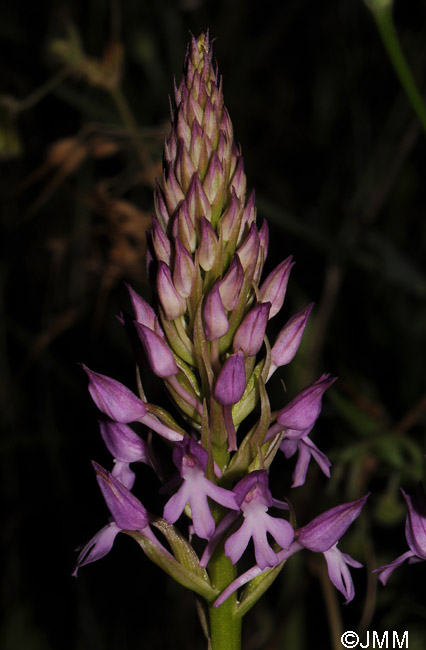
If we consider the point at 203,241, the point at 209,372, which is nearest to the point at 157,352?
the point at 209,372

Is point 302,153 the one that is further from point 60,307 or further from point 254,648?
point 254,648

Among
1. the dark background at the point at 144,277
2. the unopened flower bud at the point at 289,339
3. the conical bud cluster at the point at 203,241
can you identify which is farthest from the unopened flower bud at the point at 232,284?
the dark background at the point at 144,277

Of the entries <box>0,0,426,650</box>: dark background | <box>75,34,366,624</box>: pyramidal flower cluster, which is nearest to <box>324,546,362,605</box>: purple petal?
<box>75,34,366,624</box>: pyramidal flower cluster

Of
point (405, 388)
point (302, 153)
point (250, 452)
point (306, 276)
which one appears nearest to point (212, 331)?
point (250, 452)

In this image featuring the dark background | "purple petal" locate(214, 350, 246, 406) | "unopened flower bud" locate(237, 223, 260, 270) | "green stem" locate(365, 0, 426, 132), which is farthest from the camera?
the dark background

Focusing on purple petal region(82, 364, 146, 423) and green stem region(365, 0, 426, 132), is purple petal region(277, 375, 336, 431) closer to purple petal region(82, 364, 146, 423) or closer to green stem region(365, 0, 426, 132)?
purple petal region(82, 364, 146, 423)

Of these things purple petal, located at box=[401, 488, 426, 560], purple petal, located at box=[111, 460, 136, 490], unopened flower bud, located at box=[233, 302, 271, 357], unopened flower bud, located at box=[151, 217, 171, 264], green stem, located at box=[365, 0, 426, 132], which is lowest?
purple petal, located at box=[401, 488, 426, 560]

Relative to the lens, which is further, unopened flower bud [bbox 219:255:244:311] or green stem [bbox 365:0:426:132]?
green stem [bbox 365:0:426:132]

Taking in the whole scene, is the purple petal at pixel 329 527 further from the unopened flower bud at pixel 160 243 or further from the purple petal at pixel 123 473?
the unopened flower bud at pixel 160 243
